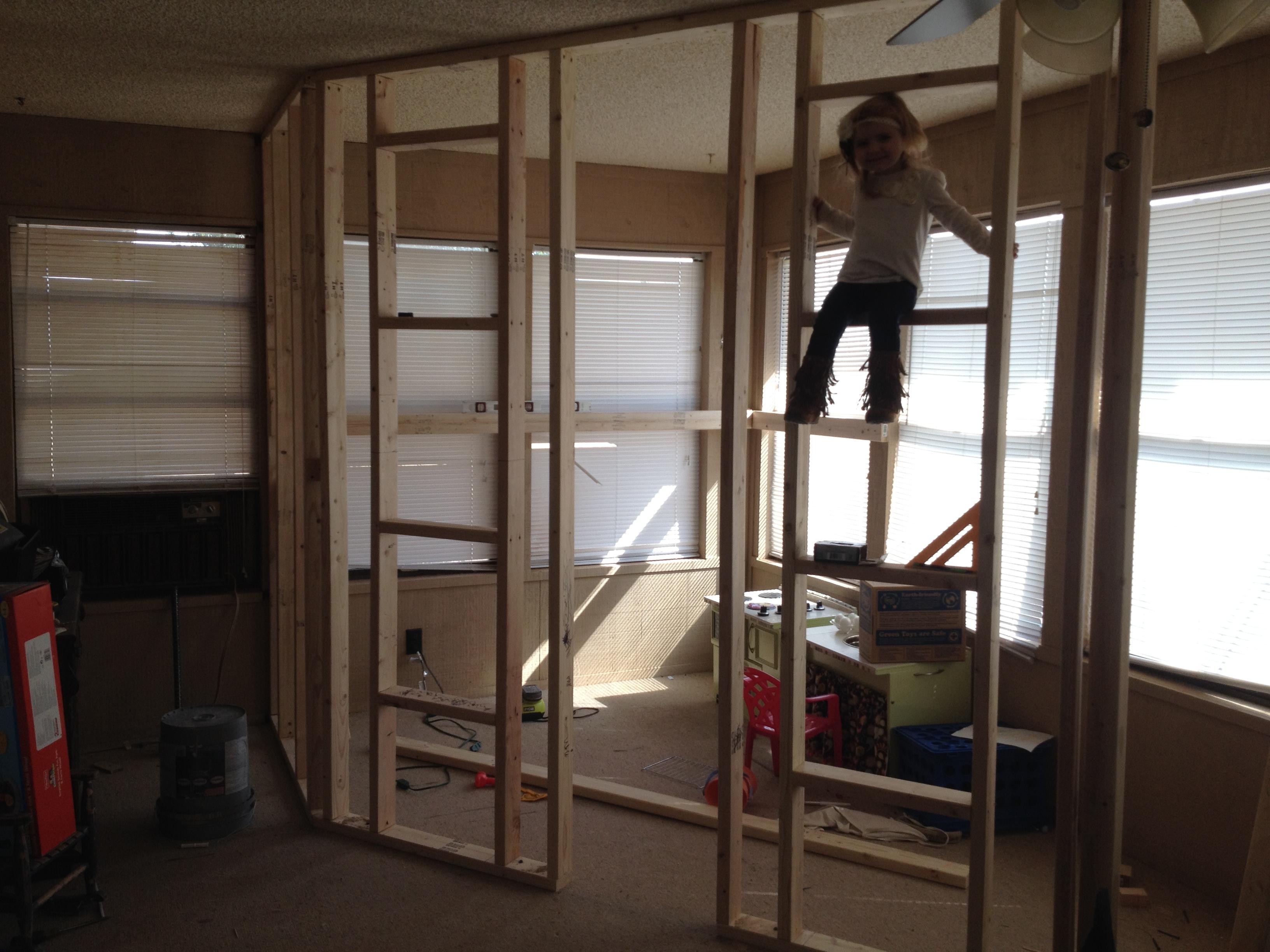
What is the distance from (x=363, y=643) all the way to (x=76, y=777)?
1884mm

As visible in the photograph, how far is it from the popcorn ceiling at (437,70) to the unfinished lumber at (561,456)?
0.27m

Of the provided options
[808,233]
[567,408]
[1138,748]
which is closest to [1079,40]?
[808,233]

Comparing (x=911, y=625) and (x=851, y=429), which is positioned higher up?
(x=851, y=429)

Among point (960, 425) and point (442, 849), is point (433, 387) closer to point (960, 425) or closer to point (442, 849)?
point (442, 849)

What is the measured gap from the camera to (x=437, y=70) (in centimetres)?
326

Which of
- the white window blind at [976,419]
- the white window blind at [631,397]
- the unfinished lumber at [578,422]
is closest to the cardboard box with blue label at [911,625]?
the white window blind at [976,419]

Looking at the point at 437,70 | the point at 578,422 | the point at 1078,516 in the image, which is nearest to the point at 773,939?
the point at 1078,516

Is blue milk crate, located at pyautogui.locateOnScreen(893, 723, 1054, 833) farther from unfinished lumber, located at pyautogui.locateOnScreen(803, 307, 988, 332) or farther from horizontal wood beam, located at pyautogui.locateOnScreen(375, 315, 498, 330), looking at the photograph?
horizontal wood beam, located at pyautogui.locateOnScreen(375, 315, 498, 330)

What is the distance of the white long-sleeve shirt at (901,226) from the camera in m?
2.41

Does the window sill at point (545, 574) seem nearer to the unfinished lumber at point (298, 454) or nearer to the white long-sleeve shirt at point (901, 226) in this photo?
the unfinished lumber at point (298, 454)

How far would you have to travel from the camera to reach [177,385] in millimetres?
4359

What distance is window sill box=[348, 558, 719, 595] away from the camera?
4.79m

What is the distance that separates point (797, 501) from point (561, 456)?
732 millimetres

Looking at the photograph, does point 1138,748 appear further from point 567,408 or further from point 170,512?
point 170,512
